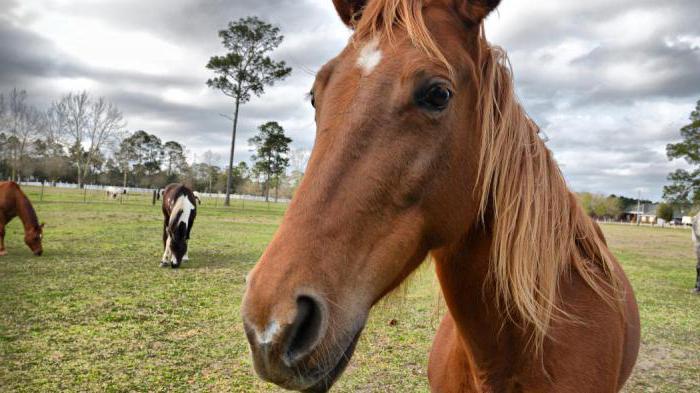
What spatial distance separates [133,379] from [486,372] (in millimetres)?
3744

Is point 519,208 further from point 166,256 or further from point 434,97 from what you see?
point 166,256

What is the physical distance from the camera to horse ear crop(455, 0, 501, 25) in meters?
1.67

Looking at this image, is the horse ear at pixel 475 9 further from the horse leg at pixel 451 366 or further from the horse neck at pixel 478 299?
the horse leg at pixel 451 366

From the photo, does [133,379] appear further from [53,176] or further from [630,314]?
[53,176]

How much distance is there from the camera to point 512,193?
67.4 inches

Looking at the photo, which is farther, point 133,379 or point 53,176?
point 53,176

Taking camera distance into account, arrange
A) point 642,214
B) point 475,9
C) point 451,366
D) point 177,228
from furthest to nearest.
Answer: point 642,214 → point 177,228 → point 451,366 → point 475,9

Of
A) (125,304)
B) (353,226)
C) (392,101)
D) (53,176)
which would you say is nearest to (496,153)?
(392,101)

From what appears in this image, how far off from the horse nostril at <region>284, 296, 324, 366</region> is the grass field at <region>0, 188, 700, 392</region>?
0.85 m

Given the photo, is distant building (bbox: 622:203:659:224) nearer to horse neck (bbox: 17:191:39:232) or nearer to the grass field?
the grass field

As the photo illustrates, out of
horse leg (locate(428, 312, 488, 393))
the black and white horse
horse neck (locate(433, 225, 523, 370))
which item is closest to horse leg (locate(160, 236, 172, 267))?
the black and white horse

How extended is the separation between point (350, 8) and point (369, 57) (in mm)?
667

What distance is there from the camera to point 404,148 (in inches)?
56.3

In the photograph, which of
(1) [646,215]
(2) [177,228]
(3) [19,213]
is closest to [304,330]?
(2) [177,228]
